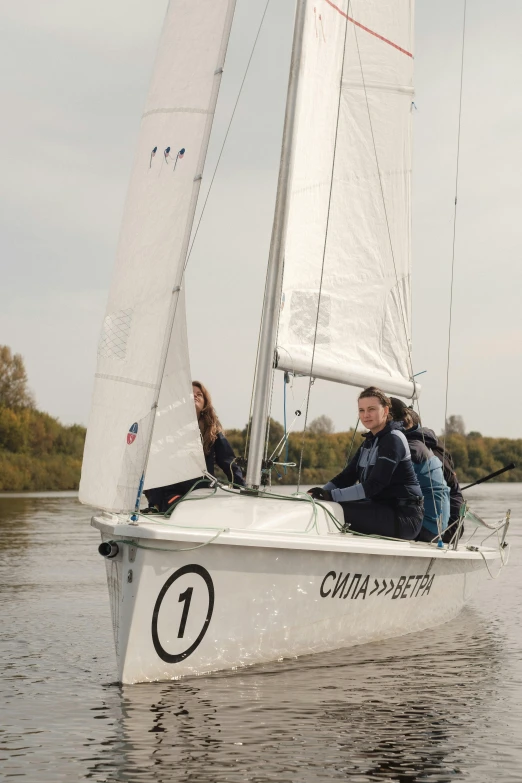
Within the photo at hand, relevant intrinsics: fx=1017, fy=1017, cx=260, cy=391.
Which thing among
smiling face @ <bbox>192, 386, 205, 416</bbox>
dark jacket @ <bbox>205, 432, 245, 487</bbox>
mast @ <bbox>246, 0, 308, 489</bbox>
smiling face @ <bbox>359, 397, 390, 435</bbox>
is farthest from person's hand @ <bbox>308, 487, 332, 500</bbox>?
smiling face @ <bbox>192, 386, 205, 416</bbox>

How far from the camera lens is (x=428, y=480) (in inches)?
341

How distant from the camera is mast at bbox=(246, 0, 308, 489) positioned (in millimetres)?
7703

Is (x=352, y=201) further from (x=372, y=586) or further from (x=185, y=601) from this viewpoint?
(x=185, y=601)

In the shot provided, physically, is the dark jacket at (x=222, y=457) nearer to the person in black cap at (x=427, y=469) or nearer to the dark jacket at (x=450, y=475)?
the person in black cap at (x=427, y=469)

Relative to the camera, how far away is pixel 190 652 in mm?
6398

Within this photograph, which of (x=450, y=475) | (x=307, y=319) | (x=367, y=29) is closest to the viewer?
(x=307, y=319)

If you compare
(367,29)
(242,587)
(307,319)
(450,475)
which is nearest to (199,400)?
(307,319)

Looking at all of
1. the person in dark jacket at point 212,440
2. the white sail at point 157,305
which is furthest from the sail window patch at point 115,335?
the person in dark jacket at point 212,440

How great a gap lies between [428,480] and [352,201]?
107 inches

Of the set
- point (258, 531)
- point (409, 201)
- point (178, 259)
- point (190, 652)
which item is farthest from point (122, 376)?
point (409, 201)

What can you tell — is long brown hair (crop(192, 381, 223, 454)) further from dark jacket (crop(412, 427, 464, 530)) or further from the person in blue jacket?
dark jacket (crop(412, 427, 464, 530))

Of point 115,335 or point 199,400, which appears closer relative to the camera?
point 115,335

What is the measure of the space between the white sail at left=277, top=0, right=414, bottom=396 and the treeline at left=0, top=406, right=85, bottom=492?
99.2 feet

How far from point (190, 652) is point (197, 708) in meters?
0.64
